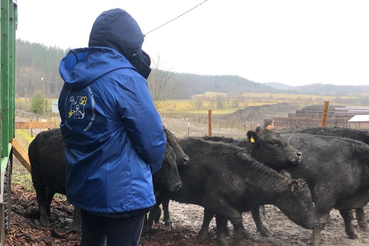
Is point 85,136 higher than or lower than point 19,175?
higher

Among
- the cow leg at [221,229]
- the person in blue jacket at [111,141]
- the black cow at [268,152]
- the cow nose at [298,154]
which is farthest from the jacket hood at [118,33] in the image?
the cow nose at [298,154]

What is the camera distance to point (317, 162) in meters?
7.88

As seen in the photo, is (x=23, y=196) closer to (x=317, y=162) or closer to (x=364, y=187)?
(x=317, y=162)

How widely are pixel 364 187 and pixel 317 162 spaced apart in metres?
0.98

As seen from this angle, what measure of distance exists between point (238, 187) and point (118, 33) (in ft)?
14.6

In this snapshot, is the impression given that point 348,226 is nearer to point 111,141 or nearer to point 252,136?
point 252,136

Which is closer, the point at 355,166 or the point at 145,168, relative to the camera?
the point at 145,168

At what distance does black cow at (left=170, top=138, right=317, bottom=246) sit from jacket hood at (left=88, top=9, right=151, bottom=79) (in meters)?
4.25

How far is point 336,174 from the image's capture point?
7594 millimetres

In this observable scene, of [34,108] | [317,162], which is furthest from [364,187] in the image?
[34,108]

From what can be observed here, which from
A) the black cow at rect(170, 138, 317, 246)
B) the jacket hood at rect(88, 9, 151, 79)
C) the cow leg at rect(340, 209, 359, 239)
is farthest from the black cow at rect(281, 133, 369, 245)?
the jacket hood at rect(88, 9, 151, 79)

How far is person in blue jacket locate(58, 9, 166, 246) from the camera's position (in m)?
2.82

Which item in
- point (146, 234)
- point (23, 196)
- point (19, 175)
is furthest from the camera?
point (19, 175)

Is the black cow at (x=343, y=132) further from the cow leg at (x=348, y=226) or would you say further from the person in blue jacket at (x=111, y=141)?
the person in blue jacket at (x=111, y=141)
